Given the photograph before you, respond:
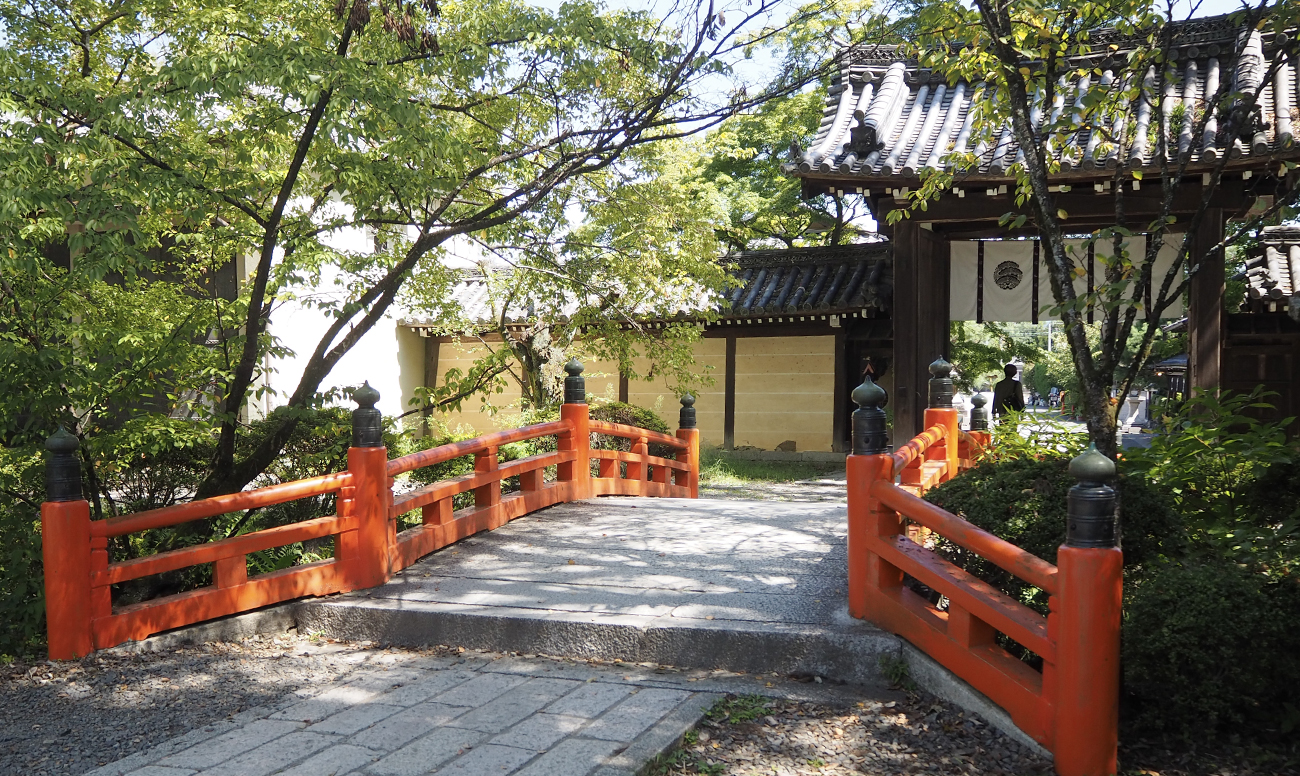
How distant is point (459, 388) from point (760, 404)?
→ 9592mm

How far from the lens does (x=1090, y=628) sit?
363 cm

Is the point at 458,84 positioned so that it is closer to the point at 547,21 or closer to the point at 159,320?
the point at 547,21

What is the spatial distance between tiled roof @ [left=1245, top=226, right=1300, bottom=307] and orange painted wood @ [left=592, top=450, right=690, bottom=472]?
7893mm

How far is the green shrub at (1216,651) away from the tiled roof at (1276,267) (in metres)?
10.1

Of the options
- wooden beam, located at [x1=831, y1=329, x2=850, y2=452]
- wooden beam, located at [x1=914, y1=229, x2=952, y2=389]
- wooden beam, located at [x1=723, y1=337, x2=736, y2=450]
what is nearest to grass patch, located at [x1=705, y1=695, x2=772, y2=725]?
wooden beam, located at [x1=914, y1=229, x2=952, y2=389]

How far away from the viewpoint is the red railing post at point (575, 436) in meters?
8.88

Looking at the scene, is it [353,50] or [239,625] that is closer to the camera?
[239,625]

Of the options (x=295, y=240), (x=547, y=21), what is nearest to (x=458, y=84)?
(x=547, y=21)

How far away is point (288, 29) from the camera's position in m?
6.47

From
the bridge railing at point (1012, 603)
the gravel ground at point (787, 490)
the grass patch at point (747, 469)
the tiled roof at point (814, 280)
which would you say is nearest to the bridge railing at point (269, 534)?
the bridge railing at point (1012, 603)

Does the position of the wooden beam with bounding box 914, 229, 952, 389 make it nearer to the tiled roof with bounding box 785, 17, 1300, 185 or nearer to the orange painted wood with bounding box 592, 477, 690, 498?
the tiled roof with bounding box 785, 17, 1300, 185

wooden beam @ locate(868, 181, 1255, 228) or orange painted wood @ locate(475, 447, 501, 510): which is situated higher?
wooden beam @ locate(868, 181, 1255, 228)

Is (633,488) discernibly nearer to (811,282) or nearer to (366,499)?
(366,499)

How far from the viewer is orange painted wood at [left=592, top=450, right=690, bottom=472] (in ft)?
30.8
